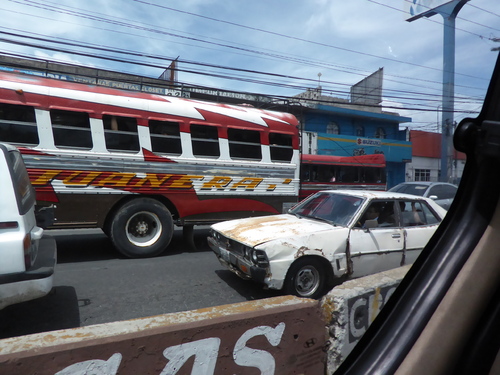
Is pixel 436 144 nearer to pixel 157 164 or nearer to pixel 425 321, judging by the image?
pixel 425 321

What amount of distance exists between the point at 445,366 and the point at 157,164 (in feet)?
21.3

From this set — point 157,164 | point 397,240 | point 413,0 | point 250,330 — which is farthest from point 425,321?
point 157,164

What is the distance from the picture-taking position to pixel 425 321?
3.67 ft

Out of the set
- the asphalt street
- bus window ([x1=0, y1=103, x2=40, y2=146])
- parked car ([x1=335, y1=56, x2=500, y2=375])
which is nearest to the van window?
the asphalt street

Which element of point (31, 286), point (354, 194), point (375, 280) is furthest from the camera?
point (354, 194)

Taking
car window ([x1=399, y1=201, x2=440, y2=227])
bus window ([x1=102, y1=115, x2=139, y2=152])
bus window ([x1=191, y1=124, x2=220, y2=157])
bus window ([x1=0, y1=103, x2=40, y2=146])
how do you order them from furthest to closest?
bus window ([x1=191, y1=124, x2=220, y2=157]) → bus window ([x1=102, y1=115, x2=139, y2=152]) → bus window ([x1=0, y1=103, x2=40, y2=146]) → car window ([x1=399, y1=201, x2=440, y2=227])

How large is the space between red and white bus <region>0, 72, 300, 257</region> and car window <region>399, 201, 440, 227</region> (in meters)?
3.44

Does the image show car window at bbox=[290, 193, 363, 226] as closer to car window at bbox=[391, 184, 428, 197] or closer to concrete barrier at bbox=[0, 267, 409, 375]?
concrete barrier at bbox=[0, 267, 409, 375]

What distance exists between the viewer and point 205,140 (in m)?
7.44

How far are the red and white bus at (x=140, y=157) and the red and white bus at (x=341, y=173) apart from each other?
635cm

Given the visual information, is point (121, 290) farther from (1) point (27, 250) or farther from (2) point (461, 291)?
(2) point (461, 291)

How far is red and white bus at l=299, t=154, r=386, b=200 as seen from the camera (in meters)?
15.0

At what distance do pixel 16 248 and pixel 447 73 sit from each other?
360 cm

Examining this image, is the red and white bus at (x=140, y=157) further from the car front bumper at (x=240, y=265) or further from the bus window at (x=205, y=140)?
the car front bumper at (x=240, y=265)
